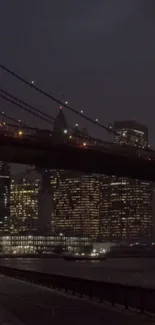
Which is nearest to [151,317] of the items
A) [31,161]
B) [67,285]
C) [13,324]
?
[13,324]

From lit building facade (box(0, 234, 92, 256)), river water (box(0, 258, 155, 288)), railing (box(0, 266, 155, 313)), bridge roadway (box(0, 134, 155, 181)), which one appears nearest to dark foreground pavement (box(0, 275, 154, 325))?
railing (box(0, 266, 155, 313))

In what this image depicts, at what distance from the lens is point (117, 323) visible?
16.4 metres

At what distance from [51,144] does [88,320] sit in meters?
41.5

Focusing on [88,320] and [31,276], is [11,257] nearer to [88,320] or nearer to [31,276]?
[31,276]

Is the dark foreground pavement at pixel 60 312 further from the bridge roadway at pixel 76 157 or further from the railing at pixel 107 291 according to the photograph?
the bridge roadway at pixel 76 157

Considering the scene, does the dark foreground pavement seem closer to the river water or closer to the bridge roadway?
the river water

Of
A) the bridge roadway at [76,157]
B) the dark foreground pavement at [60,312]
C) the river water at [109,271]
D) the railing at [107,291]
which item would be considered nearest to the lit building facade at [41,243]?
the river water at [109,271]

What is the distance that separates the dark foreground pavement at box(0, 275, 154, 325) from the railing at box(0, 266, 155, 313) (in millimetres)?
743

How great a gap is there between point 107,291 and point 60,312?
4.79m

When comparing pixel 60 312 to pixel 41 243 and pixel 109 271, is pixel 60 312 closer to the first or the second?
pixel 109 271

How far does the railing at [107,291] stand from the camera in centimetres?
2047

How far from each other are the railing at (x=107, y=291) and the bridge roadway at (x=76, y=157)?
65.6 ft

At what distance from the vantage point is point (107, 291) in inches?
958

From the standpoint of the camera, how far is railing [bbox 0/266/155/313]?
20469mm
